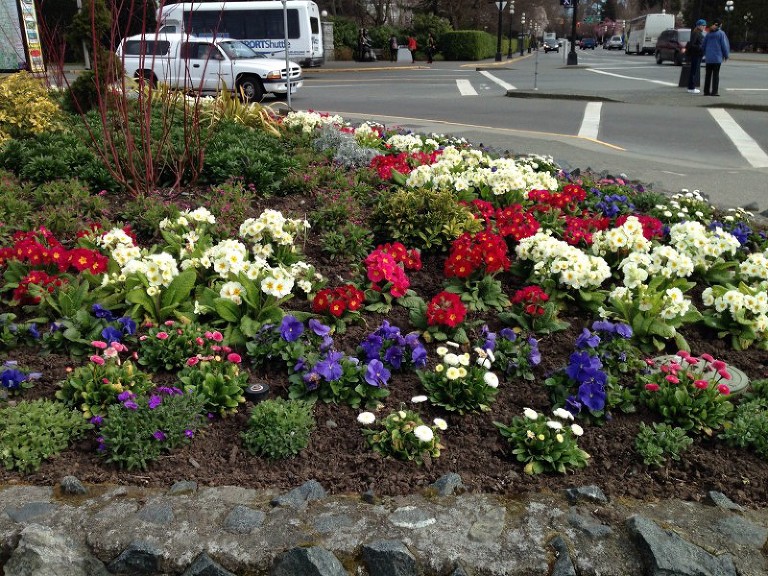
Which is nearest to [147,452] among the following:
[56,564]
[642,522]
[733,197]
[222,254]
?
[56,564]

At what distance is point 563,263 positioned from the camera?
4.20 metres

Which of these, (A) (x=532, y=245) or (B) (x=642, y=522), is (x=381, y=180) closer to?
(A) (x=532, y=245)

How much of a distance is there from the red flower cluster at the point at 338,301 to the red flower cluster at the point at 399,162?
8.34 ft

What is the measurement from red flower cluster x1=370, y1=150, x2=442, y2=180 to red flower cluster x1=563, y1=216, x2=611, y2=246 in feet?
5.79

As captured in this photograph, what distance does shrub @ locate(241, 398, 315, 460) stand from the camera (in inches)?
121

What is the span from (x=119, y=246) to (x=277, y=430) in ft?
6.36

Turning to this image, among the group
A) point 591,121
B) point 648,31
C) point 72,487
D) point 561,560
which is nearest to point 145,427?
point 72,487

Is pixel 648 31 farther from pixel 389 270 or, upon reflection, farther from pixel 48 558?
pixel 48 558

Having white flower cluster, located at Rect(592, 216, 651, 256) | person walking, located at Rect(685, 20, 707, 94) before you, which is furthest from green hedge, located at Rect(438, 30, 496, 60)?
white flower cluster, located at Rect(592, 216, 651, 256)

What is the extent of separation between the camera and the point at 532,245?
14.9ft

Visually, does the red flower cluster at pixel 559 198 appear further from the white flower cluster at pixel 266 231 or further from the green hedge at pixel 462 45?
the green hedge at pixel 462 45

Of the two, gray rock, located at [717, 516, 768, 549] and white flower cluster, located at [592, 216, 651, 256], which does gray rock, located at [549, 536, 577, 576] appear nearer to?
gray rock, located at [717, 516, 768, 549]

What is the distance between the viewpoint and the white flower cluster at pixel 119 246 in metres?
4.36

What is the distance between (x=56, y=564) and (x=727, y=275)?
4176mm
